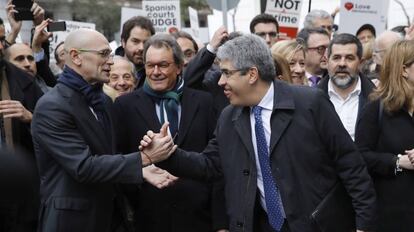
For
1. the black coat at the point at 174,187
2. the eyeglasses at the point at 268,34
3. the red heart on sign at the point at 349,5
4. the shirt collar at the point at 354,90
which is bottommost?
the black coat at the point at 174,187

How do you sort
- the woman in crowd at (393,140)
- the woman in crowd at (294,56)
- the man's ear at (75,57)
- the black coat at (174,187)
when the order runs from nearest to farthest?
the man's ear at (75,57), the woman in crowd at (393,140), the black coat at (174,187), the woman in crowd at (294,56)

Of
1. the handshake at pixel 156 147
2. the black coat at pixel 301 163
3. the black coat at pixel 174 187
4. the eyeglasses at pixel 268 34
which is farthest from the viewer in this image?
the eyeglasses at pixel 268 34

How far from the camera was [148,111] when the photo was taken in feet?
16.4

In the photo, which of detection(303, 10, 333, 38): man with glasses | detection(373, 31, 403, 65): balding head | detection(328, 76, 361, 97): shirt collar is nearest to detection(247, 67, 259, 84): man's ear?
detection(328, 76, 361, 97): shirt collar

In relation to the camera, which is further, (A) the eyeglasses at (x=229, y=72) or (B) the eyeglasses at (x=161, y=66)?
(B) the eyeglasses at (x=161, y=66)

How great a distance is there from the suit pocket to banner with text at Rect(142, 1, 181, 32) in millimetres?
7673

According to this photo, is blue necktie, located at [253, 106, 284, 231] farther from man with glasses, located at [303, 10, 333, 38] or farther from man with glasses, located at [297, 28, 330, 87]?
man with glasses, located at [303, 10, 333, 38]

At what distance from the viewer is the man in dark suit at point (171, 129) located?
16.3 feet

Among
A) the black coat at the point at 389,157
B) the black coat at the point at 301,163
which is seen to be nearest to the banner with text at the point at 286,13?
the black coat at the point at 389,157

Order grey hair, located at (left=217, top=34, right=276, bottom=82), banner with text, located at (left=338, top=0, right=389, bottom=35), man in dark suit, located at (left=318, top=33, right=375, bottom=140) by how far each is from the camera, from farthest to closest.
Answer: banner with text, located at (left=338, top=0, right=389, bottom=35) < man in dark suit, located at (left=318, top=33, right=375, bottom=140) < grey hair, located at (left=217, top=34, right=276, bottom=82)

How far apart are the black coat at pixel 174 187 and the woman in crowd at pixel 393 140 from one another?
108cm

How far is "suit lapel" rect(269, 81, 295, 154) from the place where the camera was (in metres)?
3.88

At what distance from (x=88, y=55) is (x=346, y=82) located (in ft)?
7.57

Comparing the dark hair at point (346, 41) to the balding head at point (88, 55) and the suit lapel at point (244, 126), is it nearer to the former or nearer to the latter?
the suit lapel at point (244, 126)
